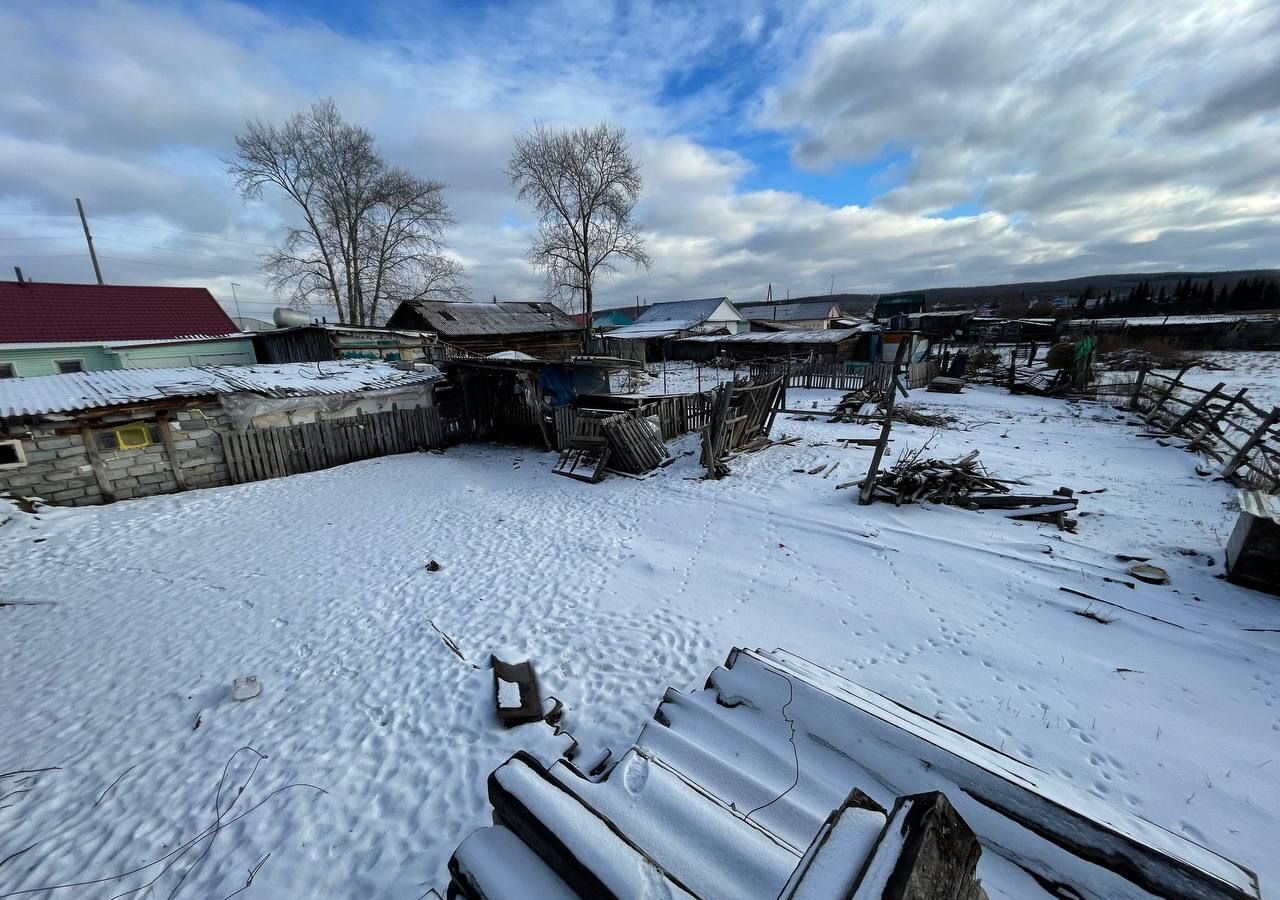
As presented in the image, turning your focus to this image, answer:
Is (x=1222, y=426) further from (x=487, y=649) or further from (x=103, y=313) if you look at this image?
(x=103, y=313)

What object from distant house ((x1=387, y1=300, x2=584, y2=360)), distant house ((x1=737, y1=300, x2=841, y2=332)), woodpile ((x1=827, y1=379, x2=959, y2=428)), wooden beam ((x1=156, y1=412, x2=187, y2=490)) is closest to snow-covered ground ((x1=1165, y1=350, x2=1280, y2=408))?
woodpile ((x1=827, y1=379, x2=959, y2=428))

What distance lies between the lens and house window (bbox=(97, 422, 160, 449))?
935 cm

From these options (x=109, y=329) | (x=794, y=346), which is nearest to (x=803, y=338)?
(x=794, y=346)

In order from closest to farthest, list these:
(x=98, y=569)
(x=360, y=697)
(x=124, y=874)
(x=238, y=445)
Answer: (x=124, y=874), (x=360, y=697), (x=98, y=569), (x=238, y=445)

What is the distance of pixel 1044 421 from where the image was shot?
15039 mm

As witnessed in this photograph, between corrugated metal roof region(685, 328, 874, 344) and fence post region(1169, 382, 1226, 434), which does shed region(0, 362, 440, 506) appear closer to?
fence post region(1169, 382, 1226, 434)

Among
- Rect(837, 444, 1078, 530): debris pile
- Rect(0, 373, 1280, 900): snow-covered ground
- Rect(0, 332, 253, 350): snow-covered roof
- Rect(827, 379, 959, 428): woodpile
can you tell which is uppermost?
Rect(0, 332, 253, 350): snow-covered roof

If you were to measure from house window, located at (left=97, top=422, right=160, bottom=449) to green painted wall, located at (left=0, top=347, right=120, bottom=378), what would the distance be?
1342 cm

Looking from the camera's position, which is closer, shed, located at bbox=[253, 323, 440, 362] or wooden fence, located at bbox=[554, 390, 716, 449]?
wooden fence, located at bbox=[554, 390, 716, 449]

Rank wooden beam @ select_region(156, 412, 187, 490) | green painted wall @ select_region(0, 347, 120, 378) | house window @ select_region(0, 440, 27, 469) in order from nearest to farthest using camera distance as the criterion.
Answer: house window @ select_region(0, 440, 27, 469) → wooden beam @ select_region(156, 412, 187, 490) → green painted wall @ select_region(0, 347, 120, 378)

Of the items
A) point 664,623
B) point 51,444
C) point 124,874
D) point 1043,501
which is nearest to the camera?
point 124,874

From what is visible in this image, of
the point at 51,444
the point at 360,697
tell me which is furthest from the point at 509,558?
the point at 51,444

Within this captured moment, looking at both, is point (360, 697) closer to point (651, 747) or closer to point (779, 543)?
point (651, 747)

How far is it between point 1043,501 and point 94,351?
31.4 meters
